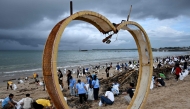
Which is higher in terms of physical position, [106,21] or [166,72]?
[106,21]

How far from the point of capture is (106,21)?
4.99 m

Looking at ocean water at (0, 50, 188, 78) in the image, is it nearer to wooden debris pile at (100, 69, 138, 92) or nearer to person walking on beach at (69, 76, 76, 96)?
wooden debris pile at (100, 69, 138, 92)

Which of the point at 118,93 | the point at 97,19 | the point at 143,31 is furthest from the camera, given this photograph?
the point at 118,93

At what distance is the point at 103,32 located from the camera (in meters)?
5.41

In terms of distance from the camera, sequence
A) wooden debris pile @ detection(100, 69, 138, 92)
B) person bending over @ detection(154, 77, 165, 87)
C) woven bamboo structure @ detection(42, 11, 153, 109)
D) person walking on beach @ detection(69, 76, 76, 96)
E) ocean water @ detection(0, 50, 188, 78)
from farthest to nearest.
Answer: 1. ocean water @ detection(0, 50, 188, 78)
2. wooden debris pile @ detection(100, 69, 138, 92)
3. person bending over @ detection(154, 77, 165, 87)
4. person walking on beach @ detection(69, 76, 76, 96)
5. woven bamboo structure @ detection(42, 11, 153, 109)

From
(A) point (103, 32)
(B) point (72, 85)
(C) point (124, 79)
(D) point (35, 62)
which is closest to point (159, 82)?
(C) point (124, 79)

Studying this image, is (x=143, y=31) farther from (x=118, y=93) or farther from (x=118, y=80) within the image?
(x=118, y=80)

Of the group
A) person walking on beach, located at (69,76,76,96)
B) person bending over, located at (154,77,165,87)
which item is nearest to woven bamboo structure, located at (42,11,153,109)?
person walking on beach, located at (69,76,76,96)

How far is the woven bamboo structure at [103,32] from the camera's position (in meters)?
3.81

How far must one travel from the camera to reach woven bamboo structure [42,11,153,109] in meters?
3.81

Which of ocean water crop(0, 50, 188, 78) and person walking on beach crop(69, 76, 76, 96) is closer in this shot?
person walking on beach crop(69, 76, 76, 96)

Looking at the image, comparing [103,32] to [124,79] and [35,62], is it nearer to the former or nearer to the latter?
[124,79]

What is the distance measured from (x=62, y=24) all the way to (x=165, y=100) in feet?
26.8

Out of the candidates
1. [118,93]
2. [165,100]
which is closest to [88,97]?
[118,93]
